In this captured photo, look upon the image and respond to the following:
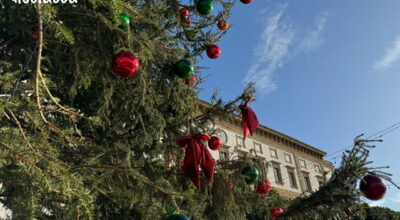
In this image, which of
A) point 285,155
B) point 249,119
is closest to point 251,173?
point 249,119

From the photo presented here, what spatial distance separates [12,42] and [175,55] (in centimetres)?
183

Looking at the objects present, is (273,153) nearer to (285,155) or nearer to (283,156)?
(283,156)

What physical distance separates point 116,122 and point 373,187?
2877 millimetres

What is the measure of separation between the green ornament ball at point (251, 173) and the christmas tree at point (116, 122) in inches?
0.5

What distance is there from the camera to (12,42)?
3.48m

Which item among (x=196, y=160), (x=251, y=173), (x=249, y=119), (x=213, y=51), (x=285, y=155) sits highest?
(x=285, y=155)

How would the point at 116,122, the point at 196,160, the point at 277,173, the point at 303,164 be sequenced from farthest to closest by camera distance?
the point at 303,164 < the point at 277,173 < the point at 116,122 < the point at 196,160

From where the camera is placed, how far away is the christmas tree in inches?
73.0

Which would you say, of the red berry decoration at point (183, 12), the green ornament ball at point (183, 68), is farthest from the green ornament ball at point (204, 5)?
the green ornament ball at point (183, 68)

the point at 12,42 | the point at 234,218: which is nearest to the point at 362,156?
the point at 234,218

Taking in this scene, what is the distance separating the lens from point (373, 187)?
293cm

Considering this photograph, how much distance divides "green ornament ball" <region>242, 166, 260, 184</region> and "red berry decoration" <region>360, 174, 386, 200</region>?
1.63 m

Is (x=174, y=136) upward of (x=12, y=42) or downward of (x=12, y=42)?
downward

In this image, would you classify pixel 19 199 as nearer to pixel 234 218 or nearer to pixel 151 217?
pixel 151 217
